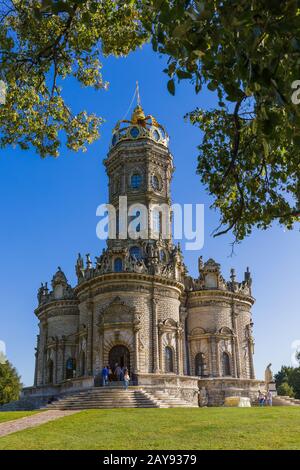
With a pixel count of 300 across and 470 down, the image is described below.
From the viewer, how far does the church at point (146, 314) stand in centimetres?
3581

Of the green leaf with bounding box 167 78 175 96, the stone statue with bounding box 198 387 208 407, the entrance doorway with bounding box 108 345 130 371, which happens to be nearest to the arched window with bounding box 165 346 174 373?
the entrance doorway with bounding box 108 345 130 371

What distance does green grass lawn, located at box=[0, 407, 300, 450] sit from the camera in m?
11.8

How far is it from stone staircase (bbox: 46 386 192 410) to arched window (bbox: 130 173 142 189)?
63.6 feet

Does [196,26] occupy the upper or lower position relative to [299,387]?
upper

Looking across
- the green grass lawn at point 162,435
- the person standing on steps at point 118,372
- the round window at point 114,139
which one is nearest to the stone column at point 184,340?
the person standing on steps at point 118,372

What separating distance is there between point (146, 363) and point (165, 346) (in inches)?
92.9

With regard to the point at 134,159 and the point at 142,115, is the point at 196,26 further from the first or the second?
the point at 142,115

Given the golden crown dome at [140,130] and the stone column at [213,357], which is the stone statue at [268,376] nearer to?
the stone column at [213,357]

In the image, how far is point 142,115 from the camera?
4903 centimetres

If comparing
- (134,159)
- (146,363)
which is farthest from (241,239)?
(134,159)

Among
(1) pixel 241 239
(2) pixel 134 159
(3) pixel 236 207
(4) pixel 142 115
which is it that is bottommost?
(1) pixel 241 239

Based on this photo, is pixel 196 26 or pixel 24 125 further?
pixel 24 125
